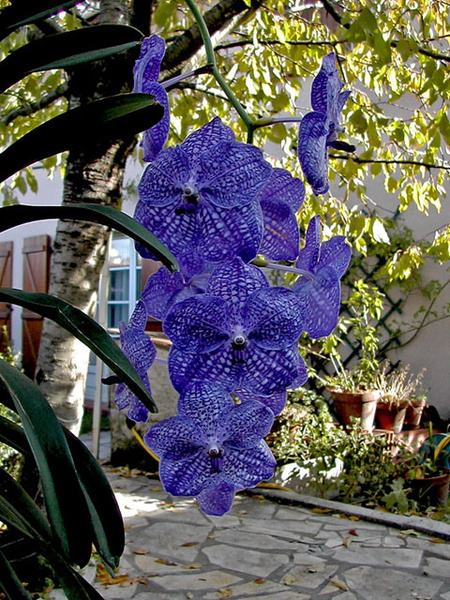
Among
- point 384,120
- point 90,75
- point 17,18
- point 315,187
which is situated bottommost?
point 315,187

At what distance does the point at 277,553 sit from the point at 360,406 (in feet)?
A: 6.04

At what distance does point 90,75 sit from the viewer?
6.40 ft

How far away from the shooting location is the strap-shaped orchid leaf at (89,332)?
48 cm

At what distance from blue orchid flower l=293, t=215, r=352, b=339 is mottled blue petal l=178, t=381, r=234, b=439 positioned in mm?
100

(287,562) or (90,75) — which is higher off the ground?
(90,75)

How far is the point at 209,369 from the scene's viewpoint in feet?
1.43

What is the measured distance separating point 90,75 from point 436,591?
2.62m

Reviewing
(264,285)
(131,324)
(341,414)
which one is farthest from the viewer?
(341,414)

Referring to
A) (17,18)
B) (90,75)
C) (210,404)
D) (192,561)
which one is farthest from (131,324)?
(192,561)

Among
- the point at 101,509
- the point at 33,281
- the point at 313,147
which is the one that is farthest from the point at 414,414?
the point at 313,147

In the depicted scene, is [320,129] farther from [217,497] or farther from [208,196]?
[217,497]

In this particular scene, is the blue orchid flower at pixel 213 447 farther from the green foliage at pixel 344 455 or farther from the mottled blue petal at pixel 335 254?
the green foliage at pixel 344 455

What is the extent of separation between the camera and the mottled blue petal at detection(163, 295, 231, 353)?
43 cm

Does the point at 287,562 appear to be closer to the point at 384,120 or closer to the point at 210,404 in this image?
the point at 384,120
